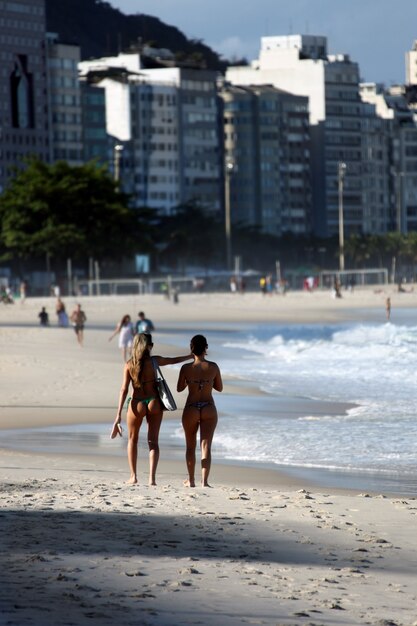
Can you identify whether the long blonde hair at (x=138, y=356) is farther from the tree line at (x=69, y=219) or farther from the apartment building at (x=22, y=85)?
the apartment building at (x=22, y=85)

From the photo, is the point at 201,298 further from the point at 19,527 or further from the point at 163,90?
the point at 19,527

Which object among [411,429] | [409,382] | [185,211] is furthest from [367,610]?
[185,211]

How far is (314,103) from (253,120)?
18.7m

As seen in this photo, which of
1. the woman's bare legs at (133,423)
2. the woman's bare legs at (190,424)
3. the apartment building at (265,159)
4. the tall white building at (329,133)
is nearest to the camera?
the woman's bare legs at (190,424)

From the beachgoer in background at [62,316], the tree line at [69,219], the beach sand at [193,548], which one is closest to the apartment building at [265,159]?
the tree line at [69,219]

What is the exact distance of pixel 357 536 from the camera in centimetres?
1138

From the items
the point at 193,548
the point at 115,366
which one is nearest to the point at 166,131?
the point at 115,366

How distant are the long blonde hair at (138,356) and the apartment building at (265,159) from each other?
16147cm

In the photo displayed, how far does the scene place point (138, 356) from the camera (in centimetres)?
1354

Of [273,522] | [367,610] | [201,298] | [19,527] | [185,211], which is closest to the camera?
[367,610]

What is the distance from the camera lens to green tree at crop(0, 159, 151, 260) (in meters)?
111

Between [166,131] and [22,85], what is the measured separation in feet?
63.1

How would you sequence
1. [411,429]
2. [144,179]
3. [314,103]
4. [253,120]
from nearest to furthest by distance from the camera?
[411,429]
[144,179]
[253,120]
[314,103]

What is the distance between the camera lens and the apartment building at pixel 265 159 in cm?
17850
